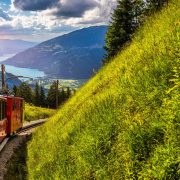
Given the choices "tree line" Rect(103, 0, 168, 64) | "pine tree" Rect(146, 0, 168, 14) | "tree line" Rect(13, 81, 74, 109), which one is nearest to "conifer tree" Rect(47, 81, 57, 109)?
"tree line" Rect(13, 81, 74, 109)

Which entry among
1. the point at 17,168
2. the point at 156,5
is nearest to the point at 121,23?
the point at 156,5

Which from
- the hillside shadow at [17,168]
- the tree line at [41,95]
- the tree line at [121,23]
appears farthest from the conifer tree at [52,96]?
the hillside shadow at [17,168]

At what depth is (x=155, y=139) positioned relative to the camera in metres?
6.04

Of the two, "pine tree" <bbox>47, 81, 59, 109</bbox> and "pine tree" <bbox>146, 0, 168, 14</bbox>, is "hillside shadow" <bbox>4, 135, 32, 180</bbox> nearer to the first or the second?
"pine tree" <bbox>146, 0, 168, 14</bbox>

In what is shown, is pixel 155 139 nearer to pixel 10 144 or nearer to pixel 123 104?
pixel 123 104

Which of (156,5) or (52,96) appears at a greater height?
(156,5)

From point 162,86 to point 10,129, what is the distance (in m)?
25.1

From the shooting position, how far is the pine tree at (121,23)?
4338 cm

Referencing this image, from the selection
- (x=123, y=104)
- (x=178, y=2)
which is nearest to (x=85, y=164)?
(x=123, y=104)

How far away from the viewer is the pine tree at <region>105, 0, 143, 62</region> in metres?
43.4

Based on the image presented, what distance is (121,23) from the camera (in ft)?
145

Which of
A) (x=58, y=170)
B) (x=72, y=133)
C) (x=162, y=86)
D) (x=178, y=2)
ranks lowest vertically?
(x=58, y=170)

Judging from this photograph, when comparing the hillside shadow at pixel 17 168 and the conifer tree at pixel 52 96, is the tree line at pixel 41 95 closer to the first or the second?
the conifer tree at pixel 52 96

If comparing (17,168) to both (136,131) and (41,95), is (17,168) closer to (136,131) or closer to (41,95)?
(136,131)
